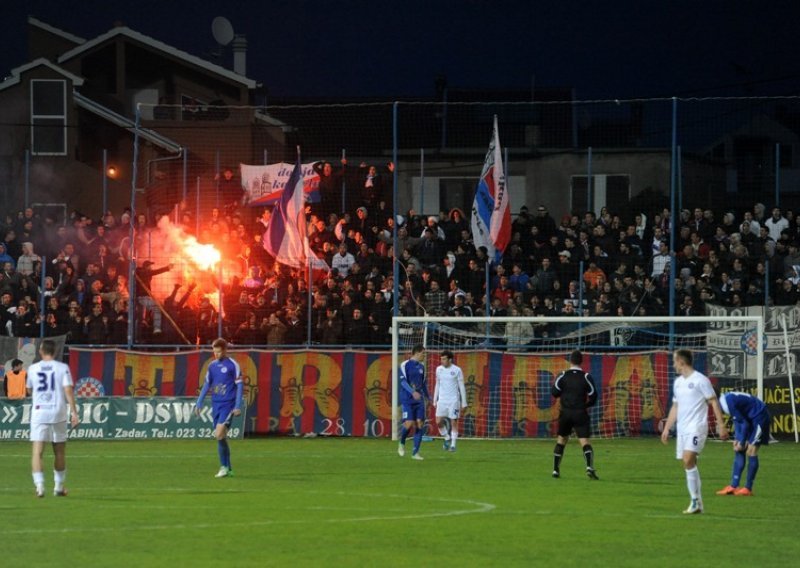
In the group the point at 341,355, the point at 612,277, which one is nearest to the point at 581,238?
the point at 612,277

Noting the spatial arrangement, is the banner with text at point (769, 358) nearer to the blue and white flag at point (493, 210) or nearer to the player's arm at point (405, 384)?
the blue and white flag at point (493, 210)

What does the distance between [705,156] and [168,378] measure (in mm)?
15216

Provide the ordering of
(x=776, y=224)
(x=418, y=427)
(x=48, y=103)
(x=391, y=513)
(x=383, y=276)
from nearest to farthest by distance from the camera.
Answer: (x=391, y=513) → (x=418, y=427) → (x=776, y=224) → (x=383, y=276) → (x=48, y=103)

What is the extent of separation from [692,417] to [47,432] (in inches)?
332

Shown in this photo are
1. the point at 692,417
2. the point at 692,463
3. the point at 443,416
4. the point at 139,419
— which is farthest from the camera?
the point at 139,419

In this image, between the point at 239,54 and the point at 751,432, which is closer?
the point at 751,432

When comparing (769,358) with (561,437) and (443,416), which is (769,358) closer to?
(443,416)

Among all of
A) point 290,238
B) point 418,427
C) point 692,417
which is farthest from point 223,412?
point 290,238

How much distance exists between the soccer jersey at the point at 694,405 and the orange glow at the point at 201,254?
19213mm

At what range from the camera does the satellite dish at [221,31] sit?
58.0 metres

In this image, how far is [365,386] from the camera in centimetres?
3281

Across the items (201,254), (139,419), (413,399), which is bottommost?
(139,419)

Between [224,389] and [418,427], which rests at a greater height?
[224,389]

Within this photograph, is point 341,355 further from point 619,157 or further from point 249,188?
point 619,157
